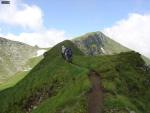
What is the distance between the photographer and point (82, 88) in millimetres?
82312

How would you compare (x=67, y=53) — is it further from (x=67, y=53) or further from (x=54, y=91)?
(x=54, y=91)

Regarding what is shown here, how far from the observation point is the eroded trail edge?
72.0 metres

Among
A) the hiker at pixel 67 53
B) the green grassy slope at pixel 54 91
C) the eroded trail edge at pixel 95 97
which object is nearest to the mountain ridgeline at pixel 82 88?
the green grassy slope at pixel 54 91

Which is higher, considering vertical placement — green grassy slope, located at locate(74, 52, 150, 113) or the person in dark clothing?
the person in dark clothing

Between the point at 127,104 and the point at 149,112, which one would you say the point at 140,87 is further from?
the point at 127,104

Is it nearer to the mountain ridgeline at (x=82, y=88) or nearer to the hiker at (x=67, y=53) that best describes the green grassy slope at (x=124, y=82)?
the mountain ridgeline at (x=82, y=88)

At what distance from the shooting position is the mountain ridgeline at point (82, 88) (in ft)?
252

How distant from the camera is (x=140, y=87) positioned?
97.4m

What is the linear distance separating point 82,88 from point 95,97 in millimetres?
6108

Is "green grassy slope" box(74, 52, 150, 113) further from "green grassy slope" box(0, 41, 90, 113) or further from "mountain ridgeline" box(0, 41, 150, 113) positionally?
"green grassy slope" box(0, 41, 90, 113)

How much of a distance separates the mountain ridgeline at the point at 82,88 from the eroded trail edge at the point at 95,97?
618 millimetres

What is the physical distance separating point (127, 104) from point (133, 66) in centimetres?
3798

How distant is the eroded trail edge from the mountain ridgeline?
618 millimetres

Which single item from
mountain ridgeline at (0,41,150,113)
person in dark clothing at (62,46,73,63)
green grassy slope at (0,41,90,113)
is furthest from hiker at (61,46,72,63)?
green grassy slope at (0,41,90,113)
